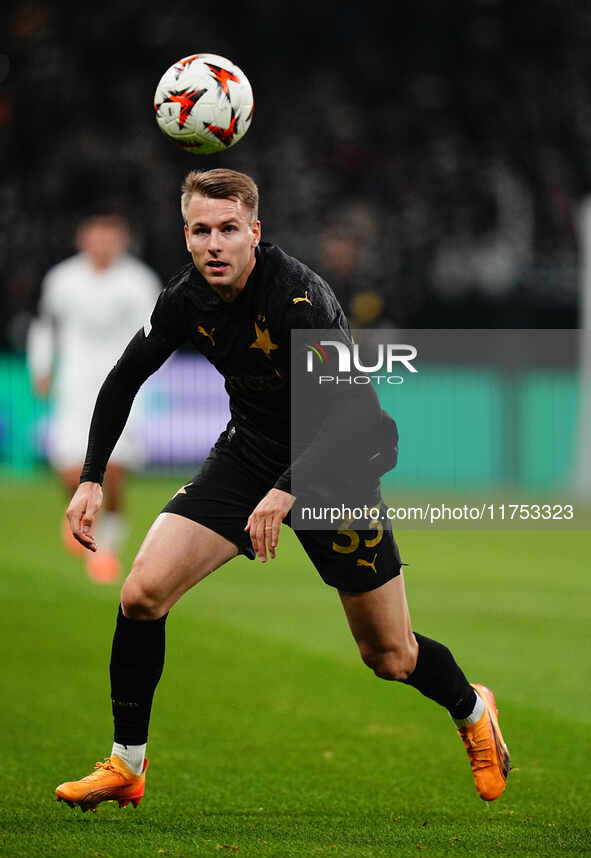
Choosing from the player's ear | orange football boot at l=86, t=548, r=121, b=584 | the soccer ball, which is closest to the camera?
the player's ear

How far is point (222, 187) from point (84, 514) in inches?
50.2

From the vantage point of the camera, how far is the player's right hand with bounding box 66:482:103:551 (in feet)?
16.9

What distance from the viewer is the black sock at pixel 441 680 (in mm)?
5387

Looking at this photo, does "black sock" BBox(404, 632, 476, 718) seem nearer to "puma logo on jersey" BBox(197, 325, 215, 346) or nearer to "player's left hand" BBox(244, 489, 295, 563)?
"player's left hand" BBox(244, 489, 295, 563)

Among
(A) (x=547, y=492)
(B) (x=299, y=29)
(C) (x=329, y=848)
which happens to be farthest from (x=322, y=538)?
(B) (x=299, y=29)

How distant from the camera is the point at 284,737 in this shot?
6598 millimetres

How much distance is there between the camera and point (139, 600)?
5043 mm

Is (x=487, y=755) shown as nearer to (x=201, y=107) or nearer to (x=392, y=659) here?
(x=392, y=659)

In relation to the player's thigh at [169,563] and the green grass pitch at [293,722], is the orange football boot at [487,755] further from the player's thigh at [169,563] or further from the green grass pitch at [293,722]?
the player's thigh at [169,563]

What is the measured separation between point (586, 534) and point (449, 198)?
9356 mm

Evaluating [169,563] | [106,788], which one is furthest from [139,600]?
[106,788]

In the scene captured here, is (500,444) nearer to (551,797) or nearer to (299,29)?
(299,29)

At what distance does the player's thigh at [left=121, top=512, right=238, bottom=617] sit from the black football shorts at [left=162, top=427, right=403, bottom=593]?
0.05m

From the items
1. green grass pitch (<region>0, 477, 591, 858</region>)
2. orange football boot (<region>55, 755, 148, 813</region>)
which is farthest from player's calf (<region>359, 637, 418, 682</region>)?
orange football boot (<region>55, 755, 148, 813</region>)
